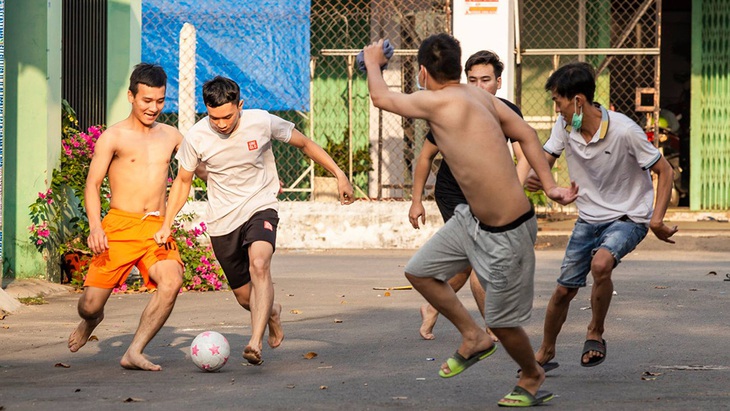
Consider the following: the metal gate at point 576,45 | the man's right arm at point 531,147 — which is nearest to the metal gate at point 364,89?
the metal gate at point 576,45

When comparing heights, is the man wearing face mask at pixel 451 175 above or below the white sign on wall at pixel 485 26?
below

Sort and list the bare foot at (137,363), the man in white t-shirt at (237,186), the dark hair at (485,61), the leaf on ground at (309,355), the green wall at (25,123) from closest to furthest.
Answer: the bare foot at (137,363) → the man in white t-shirt at (237,186) → the leaf on ground at (309,355) → the dark hair at (485,61) → the green wall at (25,123)

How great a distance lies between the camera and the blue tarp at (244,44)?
15203 mm

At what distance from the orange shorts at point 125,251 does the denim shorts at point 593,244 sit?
2.26 metres

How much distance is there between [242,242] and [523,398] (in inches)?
88.7

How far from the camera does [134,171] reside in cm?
709

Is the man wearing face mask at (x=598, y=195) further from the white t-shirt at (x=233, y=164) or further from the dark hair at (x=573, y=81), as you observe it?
the white t-shirt at (x=233, y=164)

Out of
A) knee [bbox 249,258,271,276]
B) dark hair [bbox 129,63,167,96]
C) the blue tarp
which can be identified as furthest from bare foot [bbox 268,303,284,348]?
the blue tarp

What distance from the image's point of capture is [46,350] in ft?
24.6

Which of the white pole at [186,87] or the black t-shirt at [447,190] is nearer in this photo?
the black t-shirt at [447,190]

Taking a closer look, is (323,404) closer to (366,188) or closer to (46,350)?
(46,350)

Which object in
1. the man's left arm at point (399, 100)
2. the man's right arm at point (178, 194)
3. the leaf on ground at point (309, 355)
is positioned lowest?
the leaf on ground at point (309, 355)

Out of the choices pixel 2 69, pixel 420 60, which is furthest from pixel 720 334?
pixel 2 69

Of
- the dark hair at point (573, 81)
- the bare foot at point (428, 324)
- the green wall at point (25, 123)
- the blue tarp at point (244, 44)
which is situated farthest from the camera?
the blue tarp at point (244, 44)
